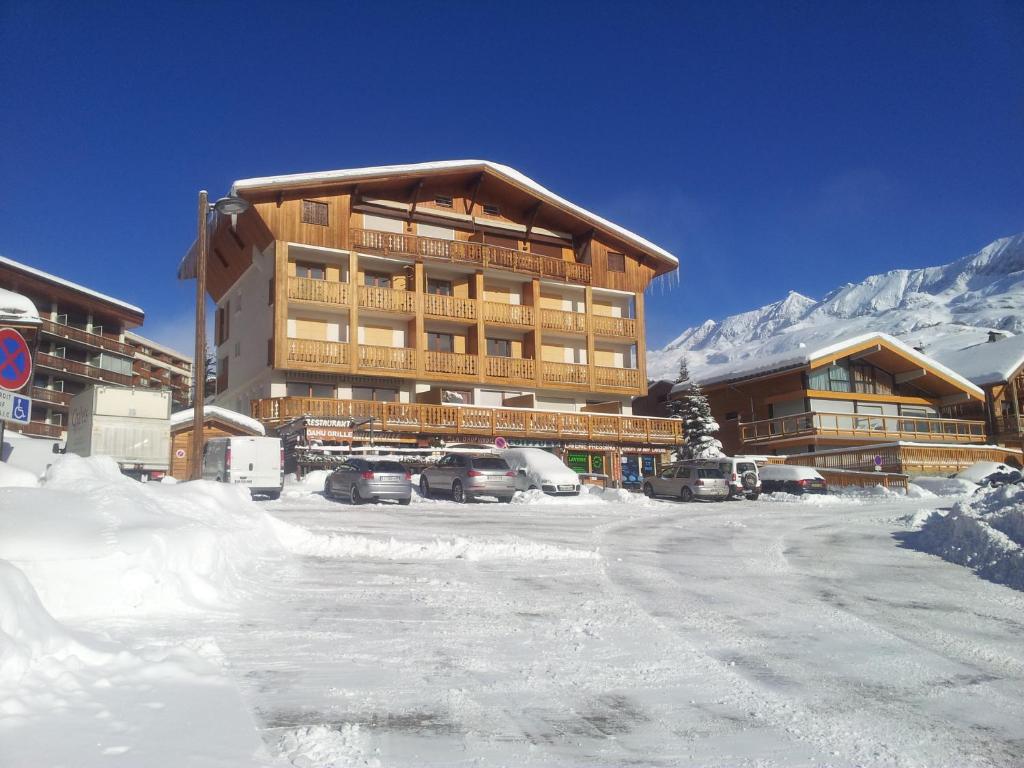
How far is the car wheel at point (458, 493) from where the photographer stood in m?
25.2

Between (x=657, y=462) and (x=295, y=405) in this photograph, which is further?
(x=657, y=462)

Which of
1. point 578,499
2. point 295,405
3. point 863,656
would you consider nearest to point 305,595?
point 863,656

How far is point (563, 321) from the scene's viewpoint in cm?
3956

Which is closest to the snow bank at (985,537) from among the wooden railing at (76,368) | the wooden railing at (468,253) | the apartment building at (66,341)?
the wooden railing at (468,253)

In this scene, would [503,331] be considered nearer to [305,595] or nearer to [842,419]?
[842,419]

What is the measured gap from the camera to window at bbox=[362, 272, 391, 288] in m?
37.0

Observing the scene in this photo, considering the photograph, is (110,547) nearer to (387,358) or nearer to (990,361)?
(387,358)

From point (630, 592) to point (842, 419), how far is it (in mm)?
38854

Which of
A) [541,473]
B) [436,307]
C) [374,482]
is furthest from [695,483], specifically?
[436,307]

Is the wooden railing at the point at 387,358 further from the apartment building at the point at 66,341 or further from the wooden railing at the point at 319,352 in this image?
the apartment building at the point at 66,341

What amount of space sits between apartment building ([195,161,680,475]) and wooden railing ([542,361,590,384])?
0.06 meters

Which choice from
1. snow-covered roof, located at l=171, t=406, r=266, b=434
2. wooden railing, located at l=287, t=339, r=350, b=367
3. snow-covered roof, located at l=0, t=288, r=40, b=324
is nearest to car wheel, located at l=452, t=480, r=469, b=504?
snow-covered roof, located at l=171, t=406, r=266, b=434

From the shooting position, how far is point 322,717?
5.03 m

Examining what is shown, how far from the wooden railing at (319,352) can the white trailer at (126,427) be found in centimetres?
1056
